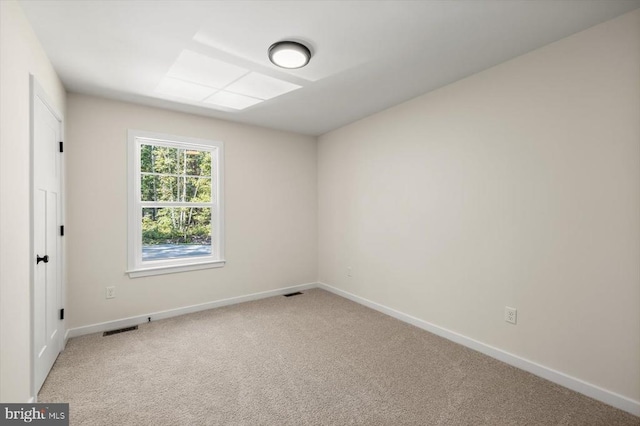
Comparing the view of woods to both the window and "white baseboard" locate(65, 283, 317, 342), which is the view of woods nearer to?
the window

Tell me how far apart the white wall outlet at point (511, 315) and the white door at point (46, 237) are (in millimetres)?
3430

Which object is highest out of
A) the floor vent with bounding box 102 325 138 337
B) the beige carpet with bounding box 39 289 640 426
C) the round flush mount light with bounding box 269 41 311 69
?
the round flush mount light with bounding box 269 41 311 69

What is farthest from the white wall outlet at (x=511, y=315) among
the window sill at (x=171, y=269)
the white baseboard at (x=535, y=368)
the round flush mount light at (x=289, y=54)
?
the window sill at (x=171, y=269)

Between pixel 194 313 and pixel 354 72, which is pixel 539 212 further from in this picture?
pixel 194 313

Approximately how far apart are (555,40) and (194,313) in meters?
4.35

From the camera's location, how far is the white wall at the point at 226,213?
3016 millimetres

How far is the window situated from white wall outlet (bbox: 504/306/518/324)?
3.19 metres

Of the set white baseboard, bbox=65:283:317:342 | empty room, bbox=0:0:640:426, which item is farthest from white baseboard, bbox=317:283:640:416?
white baseboard, bbox=65:283:317:342

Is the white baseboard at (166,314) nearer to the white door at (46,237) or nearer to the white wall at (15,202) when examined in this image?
the white door at (46,237)

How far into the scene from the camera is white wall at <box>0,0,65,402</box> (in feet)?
4.82

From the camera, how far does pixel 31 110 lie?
185 cm

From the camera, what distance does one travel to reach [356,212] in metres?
4.06

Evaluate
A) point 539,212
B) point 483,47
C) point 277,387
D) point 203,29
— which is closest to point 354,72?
point 483,47

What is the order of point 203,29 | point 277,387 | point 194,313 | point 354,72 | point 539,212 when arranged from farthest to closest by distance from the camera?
point 194,313 < point 354,72 < point 539,212 < point 277,387 < point 203,29
